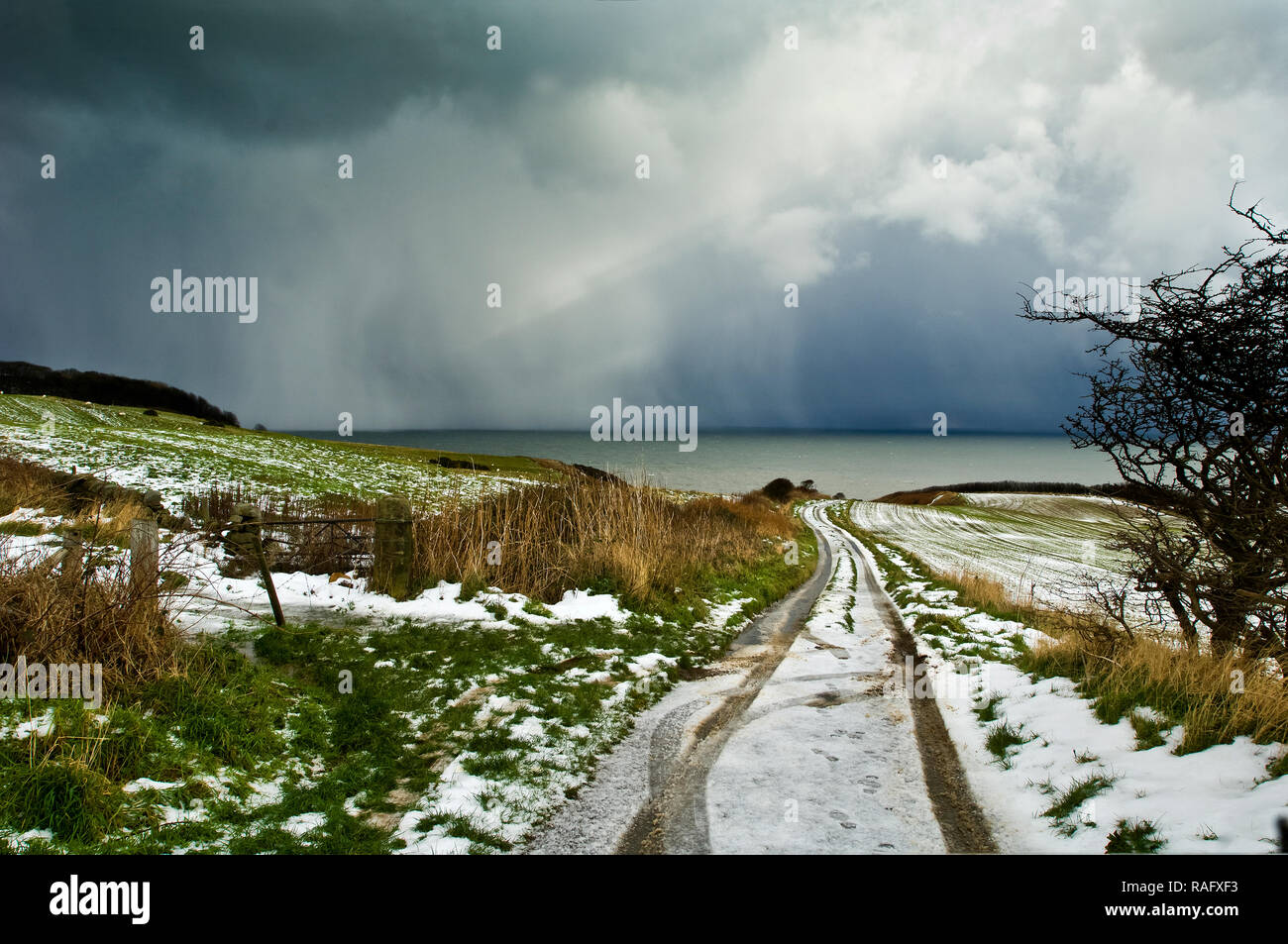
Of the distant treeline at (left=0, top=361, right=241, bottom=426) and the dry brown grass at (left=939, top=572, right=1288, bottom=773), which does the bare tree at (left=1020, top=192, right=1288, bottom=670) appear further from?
the distant treeline at (left=0, top=361, right=241, bottom=426)

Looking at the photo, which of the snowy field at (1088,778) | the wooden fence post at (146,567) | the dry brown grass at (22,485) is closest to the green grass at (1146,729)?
the snowy field at (1088,778)

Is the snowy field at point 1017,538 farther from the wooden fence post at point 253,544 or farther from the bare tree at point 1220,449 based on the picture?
the wooden fence post at point 253,544

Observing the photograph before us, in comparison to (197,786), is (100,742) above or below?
above

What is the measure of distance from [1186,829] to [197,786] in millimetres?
6256

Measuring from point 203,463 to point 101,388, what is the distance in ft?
335

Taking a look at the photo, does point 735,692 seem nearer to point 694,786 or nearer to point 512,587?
point 694,786

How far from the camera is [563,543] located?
462 inches

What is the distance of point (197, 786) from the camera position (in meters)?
4.06

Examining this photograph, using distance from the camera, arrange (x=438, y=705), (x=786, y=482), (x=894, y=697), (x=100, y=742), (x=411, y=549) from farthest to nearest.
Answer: (x=786, y=482) < (x=411, y=549) < (x=894, y=697) < (x=438, y=705) < (x=100, y=742)

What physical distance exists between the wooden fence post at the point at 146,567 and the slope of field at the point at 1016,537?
32.3 feet

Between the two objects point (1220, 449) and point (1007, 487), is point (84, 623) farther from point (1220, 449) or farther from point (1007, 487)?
point (1007, 487)

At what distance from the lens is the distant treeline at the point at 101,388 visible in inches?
3674
